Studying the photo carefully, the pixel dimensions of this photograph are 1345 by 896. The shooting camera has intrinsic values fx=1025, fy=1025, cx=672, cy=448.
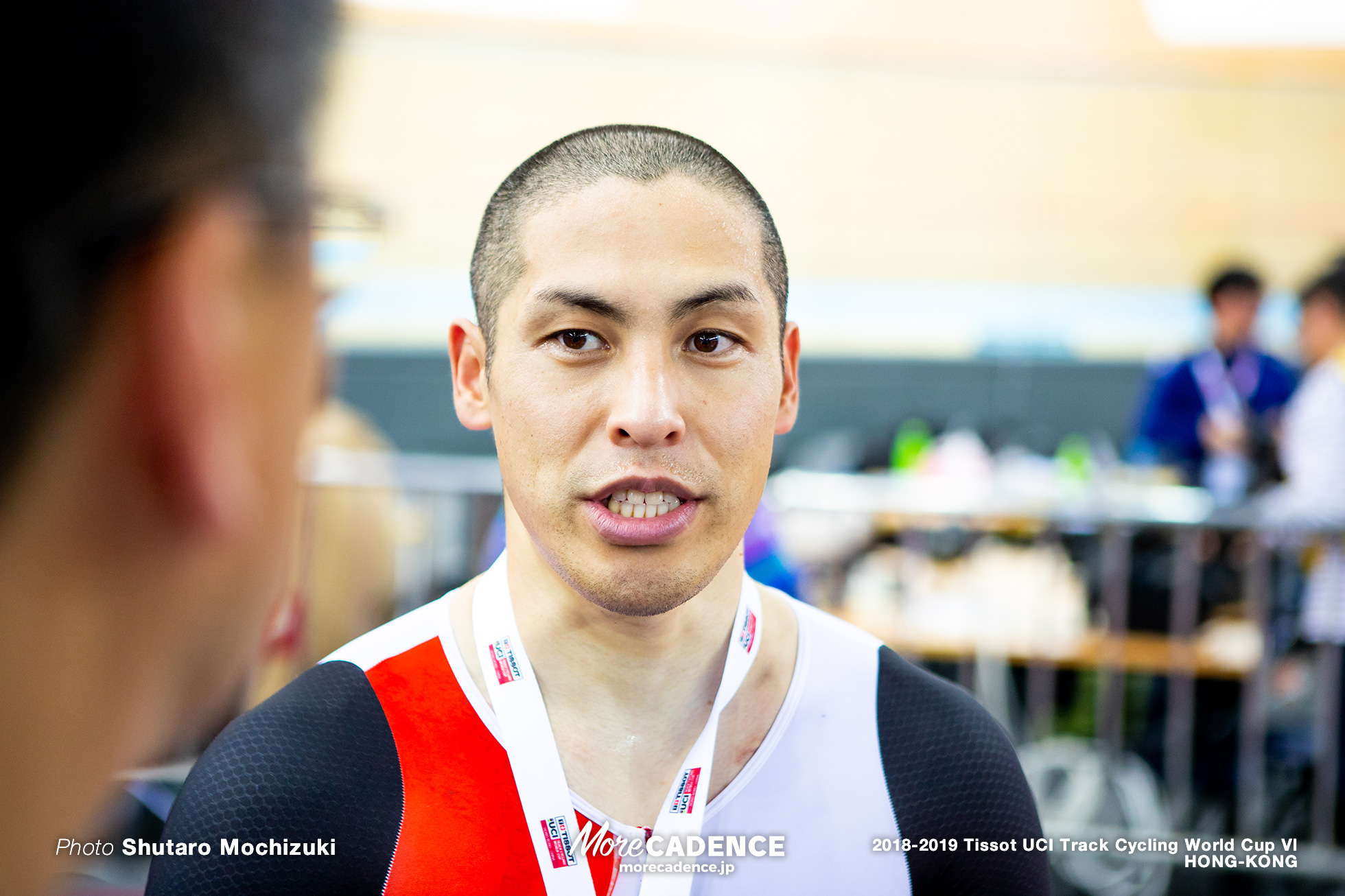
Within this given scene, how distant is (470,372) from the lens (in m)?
1.43

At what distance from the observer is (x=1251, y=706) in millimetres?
4594

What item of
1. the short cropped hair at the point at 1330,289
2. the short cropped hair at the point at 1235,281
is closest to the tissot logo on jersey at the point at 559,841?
the short cropped hair at the point at 1330,289

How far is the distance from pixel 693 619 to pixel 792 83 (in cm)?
774

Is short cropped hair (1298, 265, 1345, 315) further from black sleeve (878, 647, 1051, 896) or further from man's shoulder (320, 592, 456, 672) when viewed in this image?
man's shoulder (320, 592, 456, 672)

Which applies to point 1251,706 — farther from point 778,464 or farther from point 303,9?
point 303,9

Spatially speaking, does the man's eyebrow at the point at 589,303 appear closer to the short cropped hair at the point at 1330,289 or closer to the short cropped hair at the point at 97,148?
the short cropped hair at the point at 97,148

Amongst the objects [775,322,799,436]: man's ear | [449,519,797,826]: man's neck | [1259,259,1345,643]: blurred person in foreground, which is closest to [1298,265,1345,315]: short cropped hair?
[1259,259,1345,643]: blurred person in foreground

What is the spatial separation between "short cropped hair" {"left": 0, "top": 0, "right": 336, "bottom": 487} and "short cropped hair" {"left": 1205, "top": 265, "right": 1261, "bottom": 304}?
18.8ft

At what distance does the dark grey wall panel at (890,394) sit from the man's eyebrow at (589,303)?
6956mm

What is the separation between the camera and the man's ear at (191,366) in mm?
484

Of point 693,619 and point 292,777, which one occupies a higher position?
point 693,619

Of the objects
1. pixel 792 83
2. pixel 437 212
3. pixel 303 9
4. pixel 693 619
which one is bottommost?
pixel 693 619

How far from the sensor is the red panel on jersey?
4.32 feet

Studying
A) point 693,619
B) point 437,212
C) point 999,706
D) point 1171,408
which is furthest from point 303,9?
point 437,212
